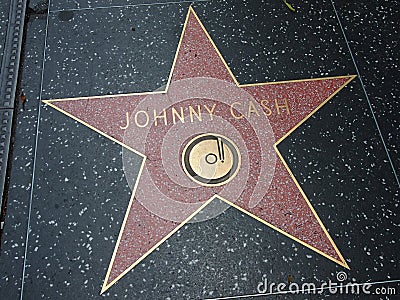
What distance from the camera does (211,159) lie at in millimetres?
1243

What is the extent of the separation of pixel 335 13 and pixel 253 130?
22.4 inches

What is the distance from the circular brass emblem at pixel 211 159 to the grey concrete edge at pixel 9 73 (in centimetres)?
51

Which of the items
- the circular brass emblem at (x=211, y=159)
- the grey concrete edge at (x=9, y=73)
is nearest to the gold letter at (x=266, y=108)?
the circular brass emblem at (x=211, y=159)

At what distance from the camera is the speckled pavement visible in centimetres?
112

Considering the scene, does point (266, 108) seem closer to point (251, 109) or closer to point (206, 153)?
point (251, 109)

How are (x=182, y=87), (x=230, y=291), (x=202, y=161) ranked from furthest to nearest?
(x=182, y=87) → (x=202, y=161) → (x=230, y=291)

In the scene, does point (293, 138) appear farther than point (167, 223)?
Yes

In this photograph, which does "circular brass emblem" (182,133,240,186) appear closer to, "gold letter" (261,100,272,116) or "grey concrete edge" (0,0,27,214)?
"gold letter" (261,100,272,116)

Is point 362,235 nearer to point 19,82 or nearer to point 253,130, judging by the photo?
point 253,130

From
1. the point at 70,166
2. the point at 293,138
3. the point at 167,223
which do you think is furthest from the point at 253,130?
the point at 70,166

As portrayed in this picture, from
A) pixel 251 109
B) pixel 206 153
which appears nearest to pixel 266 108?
pixel 251 109

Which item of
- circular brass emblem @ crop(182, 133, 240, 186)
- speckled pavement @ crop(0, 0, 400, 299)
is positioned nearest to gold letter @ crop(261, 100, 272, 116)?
speckled pavement @ crop(0, 0, 400, 299)

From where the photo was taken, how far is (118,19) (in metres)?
1.52

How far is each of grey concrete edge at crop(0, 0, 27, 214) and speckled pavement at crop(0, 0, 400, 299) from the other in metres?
0.03
